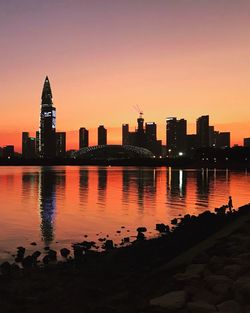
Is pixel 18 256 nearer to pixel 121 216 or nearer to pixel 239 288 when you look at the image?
pixel 239 288

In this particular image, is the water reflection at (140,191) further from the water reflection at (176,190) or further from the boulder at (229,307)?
the boulder at (229,307)

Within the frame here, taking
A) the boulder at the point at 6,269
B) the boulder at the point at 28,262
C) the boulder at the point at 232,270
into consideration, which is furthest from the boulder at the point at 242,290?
the boulder at the point at 28,262

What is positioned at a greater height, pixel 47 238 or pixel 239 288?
pixel 239 288

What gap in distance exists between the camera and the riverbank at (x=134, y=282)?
949cm

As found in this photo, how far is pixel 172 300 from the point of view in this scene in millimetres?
9164

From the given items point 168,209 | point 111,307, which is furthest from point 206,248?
point 168,209

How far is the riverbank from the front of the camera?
9.49 meters

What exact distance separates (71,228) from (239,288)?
2502 centimetres

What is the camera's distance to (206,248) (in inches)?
553

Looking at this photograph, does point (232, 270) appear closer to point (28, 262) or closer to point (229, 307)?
point (229, 307)

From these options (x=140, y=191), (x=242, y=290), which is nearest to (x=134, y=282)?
(x=242, y=290)

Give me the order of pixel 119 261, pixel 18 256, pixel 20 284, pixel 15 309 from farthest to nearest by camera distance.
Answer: pixel 18 256, pixel 119 261, pixel 20 284, pixel 15 309

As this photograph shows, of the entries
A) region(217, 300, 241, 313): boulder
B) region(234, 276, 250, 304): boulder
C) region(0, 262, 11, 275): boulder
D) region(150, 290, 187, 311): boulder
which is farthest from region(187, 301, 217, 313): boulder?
region(0, 262, 11, 275): boulder

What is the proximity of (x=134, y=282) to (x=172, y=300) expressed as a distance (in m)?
3.35
